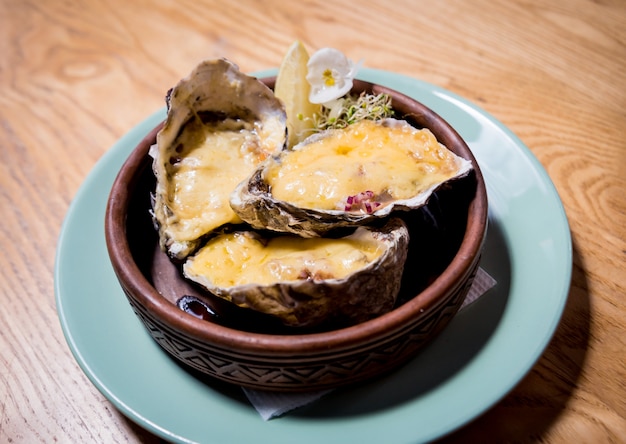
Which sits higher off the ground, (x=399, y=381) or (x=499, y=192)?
(x=499, y=192)

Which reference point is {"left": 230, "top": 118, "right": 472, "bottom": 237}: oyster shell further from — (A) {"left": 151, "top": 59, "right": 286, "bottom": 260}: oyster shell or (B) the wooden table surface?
(B) the wooden table surface

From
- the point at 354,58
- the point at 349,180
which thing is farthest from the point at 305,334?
the point at 354,58

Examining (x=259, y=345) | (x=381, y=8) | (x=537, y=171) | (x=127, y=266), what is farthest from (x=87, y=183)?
(x=381, y=8)

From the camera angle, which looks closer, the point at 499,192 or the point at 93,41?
the point at 499,192

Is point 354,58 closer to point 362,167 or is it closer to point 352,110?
point 352,110

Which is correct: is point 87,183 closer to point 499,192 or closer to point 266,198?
point 266,198

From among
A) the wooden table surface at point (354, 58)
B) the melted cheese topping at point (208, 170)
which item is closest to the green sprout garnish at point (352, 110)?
the melted cheese topping at point (208, 170)

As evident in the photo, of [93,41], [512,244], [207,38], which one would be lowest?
[93,41]
